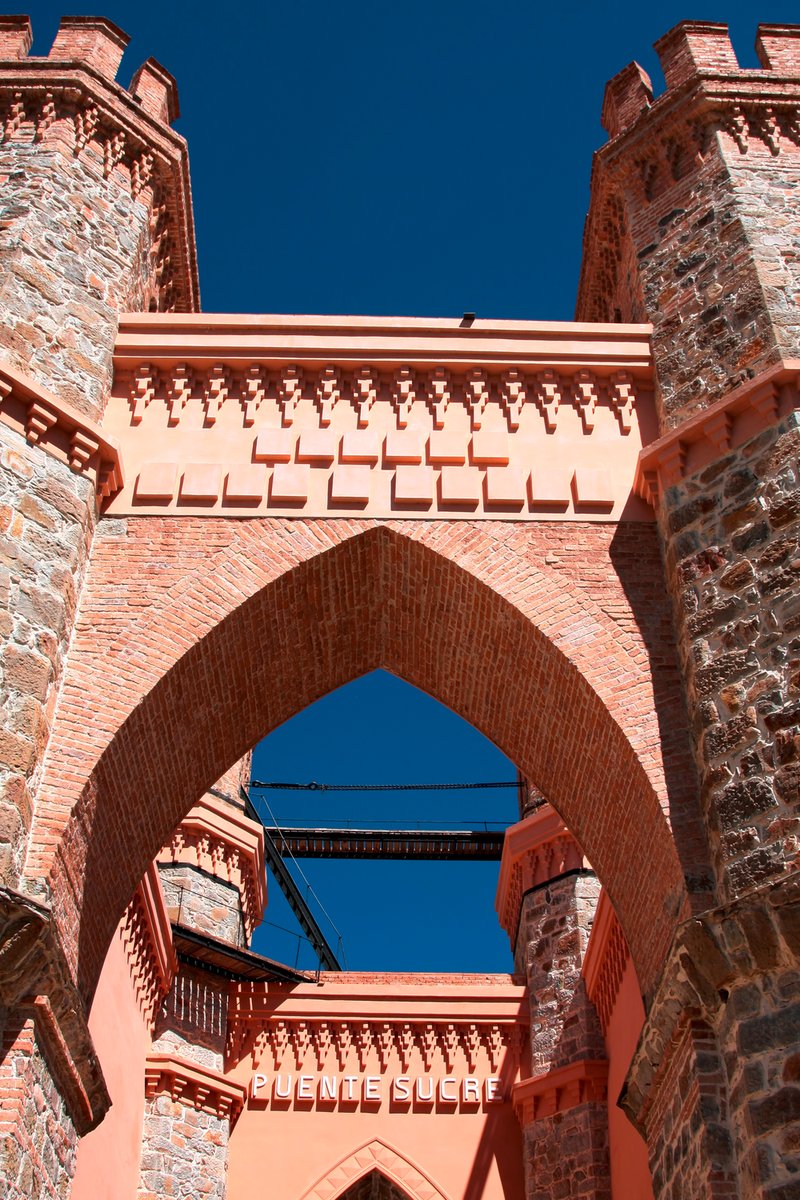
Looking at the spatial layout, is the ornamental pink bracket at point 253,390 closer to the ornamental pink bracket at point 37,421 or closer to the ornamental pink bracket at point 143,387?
the ornamental pink bracket at point 143,387

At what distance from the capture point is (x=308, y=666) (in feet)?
28.6

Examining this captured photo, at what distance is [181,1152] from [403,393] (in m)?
A: 7.48

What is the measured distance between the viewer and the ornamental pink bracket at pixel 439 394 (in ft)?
28.0

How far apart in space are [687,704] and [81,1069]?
409cm

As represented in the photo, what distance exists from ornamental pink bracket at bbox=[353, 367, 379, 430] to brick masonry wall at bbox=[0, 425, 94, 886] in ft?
6.97

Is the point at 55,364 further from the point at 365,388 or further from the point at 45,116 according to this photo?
the point at 45,116

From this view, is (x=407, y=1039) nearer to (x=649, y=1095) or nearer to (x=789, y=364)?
(x=649, y=1095)

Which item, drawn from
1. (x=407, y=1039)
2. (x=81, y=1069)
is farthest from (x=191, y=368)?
(x=407, y=1039)

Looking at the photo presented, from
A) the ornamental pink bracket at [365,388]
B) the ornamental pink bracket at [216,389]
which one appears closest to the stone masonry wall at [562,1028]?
the ornamental pink bracket at [365,388]

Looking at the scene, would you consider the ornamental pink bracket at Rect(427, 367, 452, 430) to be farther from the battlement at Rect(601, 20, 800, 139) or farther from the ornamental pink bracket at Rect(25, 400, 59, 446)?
the battlement at Rect(601, 20, 800, 139)

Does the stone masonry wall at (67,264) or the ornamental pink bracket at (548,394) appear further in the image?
the ornamental pink bracket at (548,394)

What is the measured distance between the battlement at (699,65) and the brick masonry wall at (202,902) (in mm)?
8666

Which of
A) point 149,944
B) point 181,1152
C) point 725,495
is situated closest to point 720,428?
point 725,495

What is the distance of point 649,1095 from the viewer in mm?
6695
